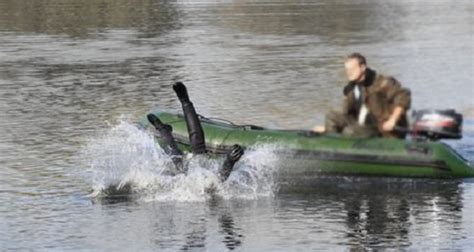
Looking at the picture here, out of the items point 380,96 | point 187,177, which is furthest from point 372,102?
point 187,177

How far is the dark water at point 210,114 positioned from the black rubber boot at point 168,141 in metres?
0.33

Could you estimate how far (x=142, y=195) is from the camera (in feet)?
63.6

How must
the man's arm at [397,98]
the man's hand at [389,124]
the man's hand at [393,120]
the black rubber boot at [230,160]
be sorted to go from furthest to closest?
the black rubber boot at [230,160]
the man's hand at [389,124]
the man's hand at [393,120]
the man's arm at [397,98]

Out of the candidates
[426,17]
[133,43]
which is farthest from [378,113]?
[426,17]

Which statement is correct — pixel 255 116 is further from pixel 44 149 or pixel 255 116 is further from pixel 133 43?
pixel 133 43

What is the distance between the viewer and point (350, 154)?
1938 cm

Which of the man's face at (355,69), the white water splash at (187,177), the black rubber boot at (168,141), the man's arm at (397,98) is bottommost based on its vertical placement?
the white water splash at (187,177)

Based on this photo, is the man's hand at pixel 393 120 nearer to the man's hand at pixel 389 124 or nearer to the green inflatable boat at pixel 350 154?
the man's hand at pixel 389 124

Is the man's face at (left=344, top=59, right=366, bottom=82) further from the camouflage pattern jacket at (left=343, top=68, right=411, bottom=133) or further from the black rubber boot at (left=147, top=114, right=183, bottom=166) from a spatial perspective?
the black rubber boot at (left=147, top=114, right=183, bottom=166)

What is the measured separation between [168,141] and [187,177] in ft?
4.09

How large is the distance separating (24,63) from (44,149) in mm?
21131

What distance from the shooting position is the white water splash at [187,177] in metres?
19.1

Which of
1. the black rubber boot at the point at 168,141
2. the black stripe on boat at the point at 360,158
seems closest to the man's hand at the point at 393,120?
the black stripe on boat at the point at 360,158

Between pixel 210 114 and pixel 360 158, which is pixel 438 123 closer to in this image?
pixel 360 158
